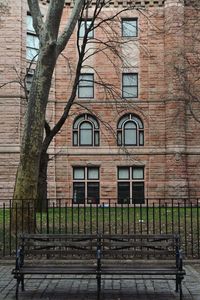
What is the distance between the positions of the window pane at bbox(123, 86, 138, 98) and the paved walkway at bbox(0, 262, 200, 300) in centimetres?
2294

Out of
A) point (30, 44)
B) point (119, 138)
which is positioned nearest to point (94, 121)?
point (119, 138)

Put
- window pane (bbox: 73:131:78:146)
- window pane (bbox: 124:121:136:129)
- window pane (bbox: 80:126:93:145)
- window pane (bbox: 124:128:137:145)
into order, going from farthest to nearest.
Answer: window pane (bbox: 124:121:136:129)
window pane (bbox: 124:128:137:145)
window pane (bbox: 80:126:93:145)
window pane (bbox: 73:131:78:146)

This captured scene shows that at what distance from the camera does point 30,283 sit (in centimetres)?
930

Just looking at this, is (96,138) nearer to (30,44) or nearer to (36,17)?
(30,44)

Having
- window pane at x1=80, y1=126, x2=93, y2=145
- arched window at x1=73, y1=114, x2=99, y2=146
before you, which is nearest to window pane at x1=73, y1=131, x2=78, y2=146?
arched window at x1=73, y1=114, x2=99, y2=146

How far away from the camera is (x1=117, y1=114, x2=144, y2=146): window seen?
31.9 metres

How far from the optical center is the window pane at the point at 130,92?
1268 inches

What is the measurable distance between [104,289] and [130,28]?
2582 centimetres

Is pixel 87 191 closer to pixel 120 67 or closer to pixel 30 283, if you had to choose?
pixel 120 67

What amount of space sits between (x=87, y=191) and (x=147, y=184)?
11.8ft

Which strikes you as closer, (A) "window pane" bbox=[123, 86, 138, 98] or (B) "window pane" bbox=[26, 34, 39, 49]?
(B) "window pane" bbox=[26, 34, 39, 49]

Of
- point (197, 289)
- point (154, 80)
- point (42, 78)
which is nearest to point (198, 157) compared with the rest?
point (154, 80)

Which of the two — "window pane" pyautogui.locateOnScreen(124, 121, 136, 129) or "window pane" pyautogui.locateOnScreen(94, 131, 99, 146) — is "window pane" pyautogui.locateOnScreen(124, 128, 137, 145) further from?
"window pane" pyautogui.locateOnScreen(94, 131, 99, 146)

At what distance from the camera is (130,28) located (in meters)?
32.6
